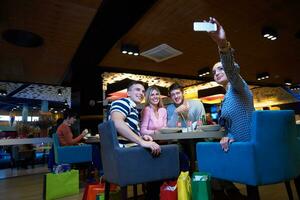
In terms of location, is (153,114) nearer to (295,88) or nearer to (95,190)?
(95,190)

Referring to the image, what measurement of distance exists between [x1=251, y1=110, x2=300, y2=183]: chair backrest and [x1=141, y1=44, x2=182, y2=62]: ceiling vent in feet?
13.1

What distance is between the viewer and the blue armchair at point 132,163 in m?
1.89

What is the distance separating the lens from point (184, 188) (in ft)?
6.45

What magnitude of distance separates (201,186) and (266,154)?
61 cm

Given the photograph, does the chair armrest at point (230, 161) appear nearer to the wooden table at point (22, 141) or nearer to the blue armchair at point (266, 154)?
the blue armchair at point (266, 154)

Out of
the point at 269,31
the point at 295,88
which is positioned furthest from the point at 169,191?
the point at 295,88

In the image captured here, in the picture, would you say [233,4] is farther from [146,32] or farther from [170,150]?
[170,150]

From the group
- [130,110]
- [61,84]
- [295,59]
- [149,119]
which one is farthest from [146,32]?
[295,59]

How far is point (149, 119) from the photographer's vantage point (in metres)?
2.84

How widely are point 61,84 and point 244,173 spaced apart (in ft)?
24.0

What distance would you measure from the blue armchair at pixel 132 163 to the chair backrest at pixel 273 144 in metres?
0.73

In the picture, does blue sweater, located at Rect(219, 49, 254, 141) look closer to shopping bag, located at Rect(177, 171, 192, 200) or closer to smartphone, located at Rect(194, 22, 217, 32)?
smartphone, located at Rect(194, 22, 217, 32)

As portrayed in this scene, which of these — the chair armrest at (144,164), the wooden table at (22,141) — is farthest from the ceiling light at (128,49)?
the wooden table at (22,141)

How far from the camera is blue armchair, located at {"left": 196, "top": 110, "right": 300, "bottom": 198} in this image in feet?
5.25
